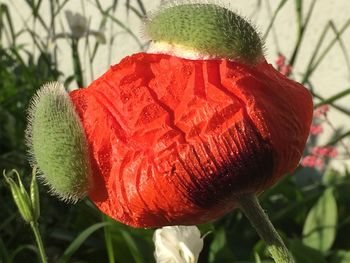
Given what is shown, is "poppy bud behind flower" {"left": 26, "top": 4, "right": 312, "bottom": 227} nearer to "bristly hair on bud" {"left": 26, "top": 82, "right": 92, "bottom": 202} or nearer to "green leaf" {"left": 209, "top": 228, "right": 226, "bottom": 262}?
"bristly hair on bud" {"left": 26, "top": 82, "right": 92, "bottom": 202}

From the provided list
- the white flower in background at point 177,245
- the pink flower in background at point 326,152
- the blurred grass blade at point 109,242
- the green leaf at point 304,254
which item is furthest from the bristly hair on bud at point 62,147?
the pink flower in background at point 326,152

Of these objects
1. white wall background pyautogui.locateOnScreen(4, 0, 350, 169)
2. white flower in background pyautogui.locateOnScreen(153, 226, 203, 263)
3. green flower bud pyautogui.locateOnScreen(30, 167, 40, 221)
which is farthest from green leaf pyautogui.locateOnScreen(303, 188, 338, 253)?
green flower bud pyautogui.locateOnScreen(30, 167, 40, 221)

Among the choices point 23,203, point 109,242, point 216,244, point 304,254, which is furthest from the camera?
point 216,244

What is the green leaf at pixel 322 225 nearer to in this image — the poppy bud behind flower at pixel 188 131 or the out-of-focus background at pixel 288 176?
the out-of-focus background at pixel 288 176

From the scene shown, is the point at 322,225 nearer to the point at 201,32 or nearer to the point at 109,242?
the point at 109,242

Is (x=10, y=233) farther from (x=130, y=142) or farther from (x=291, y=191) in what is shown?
(x=130, y=142)

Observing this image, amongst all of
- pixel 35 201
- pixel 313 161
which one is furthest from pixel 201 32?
pixel 313 161

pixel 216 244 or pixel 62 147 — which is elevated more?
pixel 62 147
